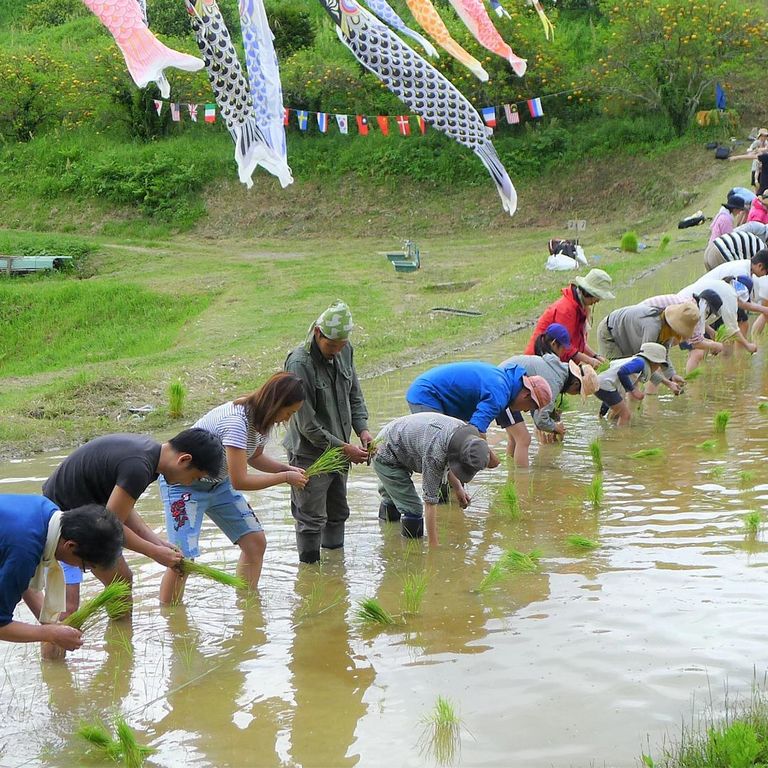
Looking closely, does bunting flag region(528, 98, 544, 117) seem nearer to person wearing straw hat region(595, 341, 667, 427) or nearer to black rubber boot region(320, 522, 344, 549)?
person wearing straw hat region(595, 341, 667, 427)

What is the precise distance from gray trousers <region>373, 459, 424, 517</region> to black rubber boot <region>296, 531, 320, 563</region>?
0.56 metres

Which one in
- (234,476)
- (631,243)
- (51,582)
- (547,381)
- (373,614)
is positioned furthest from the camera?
(631,243)

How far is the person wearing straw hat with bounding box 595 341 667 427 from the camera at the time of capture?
8570 millimetres

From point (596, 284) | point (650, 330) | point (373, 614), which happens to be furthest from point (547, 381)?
point (373, 614)

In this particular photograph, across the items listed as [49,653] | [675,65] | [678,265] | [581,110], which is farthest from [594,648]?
[581,110]

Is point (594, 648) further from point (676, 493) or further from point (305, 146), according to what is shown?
point (305, 146)

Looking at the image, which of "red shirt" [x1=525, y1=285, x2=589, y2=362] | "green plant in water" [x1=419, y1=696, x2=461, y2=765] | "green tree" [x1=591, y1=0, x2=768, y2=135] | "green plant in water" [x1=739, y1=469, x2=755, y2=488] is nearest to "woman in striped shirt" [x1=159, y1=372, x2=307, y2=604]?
"green plant in water" [x1=419, y1=696, x2=461, y2=765]

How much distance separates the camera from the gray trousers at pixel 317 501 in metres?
5.94

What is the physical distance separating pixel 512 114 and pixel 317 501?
2426 cm

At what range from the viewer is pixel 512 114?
93.5 feet

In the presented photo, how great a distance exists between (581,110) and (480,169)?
3.55 metres

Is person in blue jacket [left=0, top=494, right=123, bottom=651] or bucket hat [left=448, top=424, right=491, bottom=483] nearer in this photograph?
person in blue jacket [left=0, top=494, right=123, bottom=651]

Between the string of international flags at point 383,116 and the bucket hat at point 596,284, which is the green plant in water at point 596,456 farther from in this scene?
the string of international flags at point 383,116

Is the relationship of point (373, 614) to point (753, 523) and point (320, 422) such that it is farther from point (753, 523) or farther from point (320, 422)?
point (753, 523)
